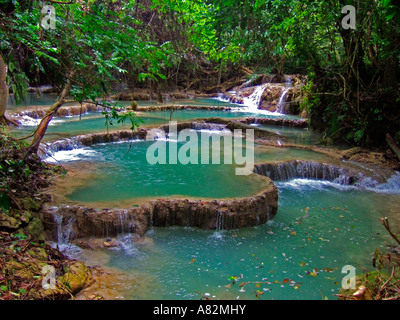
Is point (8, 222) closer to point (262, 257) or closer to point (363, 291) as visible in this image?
point (262, 257)

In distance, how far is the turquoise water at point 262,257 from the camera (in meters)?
4.04

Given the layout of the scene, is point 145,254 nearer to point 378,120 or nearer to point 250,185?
point 250,185

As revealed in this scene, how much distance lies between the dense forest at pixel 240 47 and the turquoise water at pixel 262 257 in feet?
8.11

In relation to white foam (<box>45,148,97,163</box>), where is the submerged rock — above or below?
below

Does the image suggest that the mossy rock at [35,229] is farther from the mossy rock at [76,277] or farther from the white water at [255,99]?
the white water at [255,99]

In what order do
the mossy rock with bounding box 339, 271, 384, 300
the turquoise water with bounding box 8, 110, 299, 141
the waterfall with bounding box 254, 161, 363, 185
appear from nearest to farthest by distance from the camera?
the mossy rock with bounding box 339, 271, 384, 300 < the waterfall with bounding box 254, 161, 363, 185 < the turquoise water with bounding box 8, 110, 299, 141

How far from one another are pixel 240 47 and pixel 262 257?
6.02 m

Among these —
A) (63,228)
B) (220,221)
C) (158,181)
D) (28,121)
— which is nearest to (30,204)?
(63,228)

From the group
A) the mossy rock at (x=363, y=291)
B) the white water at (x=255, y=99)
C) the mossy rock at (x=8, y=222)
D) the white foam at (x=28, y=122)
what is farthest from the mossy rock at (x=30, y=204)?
the white water at (x=255, y=99)

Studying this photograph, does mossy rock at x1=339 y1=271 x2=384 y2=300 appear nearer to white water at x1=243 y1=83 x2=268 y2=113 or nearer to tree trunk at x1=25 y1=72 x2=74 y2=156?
tree trunk at x1=25 y1=72 x2=74 y2=156

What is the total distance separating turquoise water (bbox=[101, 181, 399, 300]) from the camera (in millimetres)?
4035

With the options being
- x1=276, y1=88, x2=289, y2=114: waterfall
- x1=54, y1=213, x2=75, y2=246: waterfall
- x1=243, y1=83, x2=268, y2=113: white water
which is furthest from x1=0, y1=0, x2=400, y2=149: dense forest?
x1=243, y1=83, x2=268, y2=113: white water

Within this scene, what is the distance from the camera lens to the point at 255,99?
63.6 ft

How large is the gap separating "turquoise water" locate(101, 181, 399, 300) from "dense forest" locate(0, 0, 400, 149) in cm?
247
